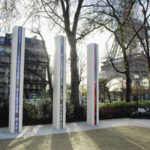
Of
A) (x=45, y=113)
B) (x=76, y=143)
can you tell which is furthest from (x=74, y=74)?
(x=76, y=143)

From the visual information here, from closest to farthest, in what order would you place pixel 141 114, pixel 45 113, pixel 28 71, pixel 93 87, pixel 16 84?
pixel 16 84 → pixel 93 87 → pixel 45 113 → pixel 141 114 → pixel 28 71

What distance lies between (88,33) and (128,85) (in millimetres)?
6568

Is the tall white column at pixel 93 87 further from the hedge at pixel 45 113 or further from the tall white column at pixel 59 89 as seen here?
the tall white column at pixel 59 89

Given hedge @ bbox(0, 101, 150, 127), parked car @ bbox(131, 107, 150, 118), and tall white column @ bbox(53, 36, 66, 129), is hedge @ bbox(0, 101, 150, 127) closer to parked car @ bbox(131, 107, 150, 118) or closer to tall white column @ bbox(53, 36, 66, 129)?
parked car @ bbox(131, 107, 150, 118)

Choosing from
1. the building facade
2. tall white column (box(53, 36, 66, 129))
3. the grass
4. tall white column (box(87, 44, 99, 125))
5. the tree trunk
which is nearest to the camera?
the grass

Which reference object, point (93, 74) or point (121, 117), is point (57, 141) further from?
point (121, 117)

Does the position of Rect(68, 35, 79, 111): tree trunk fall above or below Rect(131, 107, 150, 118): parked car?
above

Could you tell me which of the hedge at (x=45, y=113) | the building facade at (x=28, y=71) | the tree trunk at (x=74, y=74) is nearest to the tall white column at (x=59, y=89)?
the hedge at (x=45, y=113)

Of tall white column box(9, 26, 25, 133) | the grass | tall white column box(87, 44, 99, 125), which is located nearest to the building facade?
tall white column box(9, 26, 25, 133)

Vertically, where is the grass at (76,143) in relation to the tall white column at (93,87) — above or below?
below

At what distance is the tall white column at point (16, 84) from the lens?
9257 mm

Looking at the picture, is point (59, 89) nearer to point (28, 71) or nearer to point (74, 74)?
point (74, 74)

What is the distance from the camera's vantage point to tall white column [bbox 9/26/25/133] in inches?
364

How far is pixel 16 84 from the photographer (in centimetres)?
937
